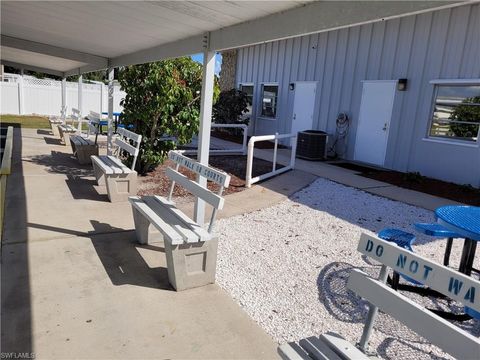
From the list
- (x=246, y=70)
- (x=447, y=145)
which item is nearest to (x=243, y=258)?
(x=447, y=145)

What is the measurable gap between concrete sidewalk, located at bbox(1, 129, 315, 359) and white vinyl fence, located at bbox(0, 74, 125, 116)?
55.2 feet

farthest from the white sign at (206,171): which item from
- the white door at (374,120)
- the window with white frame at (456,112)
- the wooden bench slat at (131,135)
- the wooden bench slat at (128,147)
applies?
the white door at (374,120)

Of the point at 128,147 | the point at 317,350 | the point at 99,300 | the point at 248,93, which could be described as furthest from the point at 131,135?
the point at 248,93

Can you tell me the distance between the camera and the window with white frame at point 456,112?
804 cm

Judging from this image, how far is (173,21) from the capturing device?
3.77m

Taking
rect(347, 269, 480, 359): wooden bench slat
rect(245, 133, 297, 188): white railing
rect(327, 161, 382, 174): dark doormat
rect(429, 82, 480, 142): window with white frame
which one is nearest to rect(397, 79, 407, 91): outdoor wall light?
rect(429, 82, 480, 142): window with white frame

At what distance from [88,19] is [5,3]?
0.86 meters

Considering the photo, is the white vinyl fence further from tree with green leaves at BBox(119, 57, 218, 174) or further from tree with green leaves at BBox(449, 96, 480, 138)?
tree with green leaves at BBox(449, 96, 480, 138)

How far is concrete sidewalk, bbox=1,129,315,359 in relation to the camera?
2.49 metres

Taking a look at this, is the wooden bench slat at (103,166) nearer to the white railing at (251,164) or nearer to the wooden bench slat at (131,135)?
the wooden bench slat at (131,135)

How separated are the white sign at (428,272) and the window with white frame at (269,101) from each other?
12.4 meters

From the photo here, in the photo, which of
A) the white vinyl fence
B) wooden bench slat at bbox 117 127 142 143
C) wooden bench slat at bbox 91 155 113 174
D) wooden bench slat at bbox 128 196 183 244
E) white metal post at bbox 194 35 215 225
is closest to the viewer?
wooden bench slat at bbox 128 196 183 244

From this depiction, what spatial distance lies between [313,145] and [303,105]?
2303mm

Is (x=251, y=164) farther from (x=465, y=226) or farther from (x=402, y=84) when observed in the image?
(x=402, y=84)
